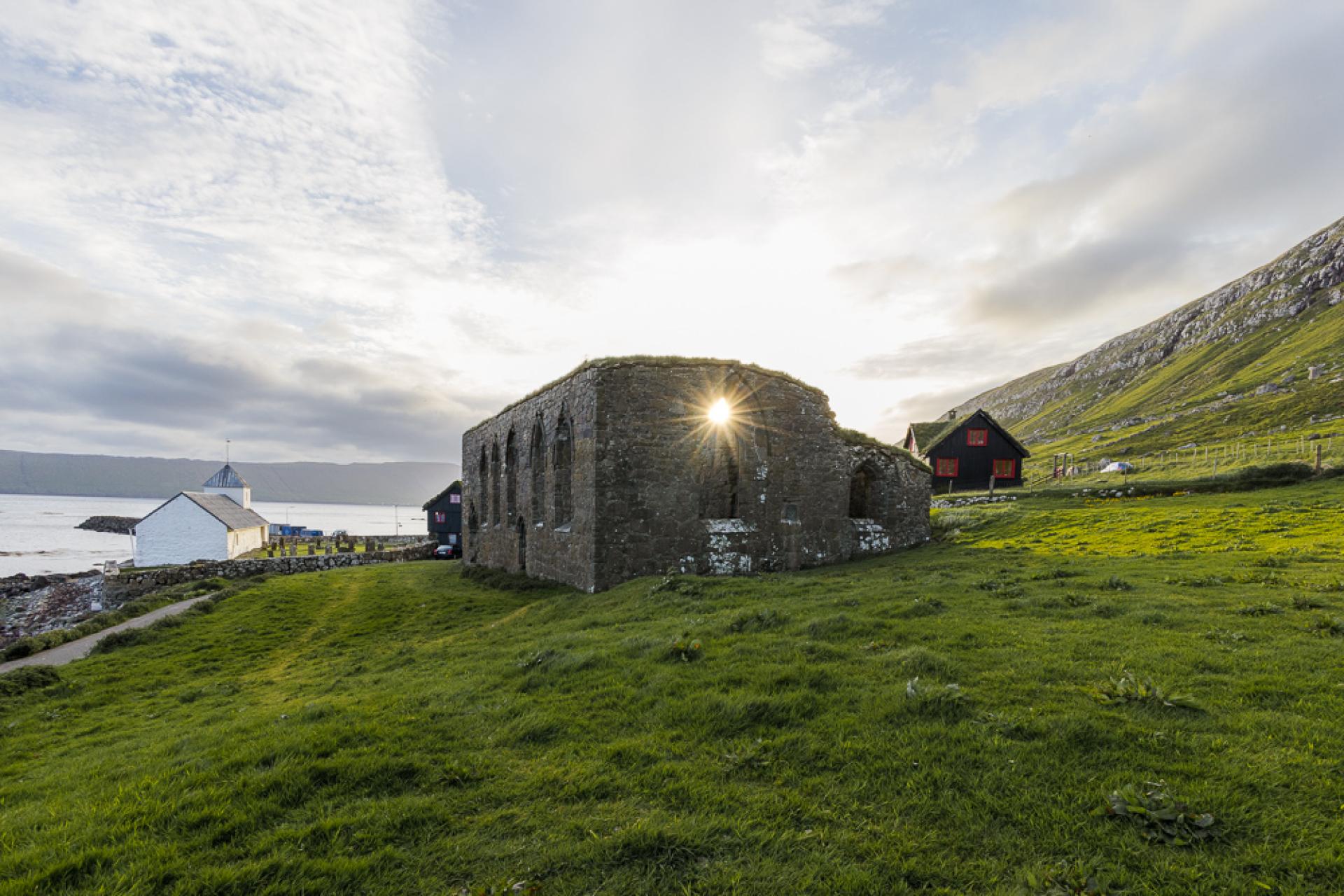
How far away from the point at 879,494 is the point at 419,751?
2141 cm

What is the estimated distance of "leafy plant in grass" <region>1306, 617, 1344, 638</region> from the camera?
768 centimetres

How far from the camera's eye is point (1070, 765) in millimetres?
4934

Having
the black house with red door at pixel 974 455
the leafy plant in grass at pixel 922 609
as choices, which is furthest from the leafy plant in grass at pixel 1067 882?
the black house with red door at pixel 974 455

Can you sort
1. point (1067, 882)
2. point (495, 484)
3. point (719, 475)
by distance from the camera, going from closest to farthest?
point (1067, 882) → point (719, 475) → point (495, 484)

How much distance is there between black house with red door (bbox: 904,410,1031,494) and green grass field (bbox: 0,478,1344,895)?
3403 cm

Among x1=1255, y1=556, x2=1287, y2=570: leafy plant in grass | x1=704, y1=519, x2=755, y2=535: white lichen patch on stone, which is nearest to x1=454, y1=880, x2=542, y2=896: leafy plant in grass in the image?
x1=704, y1=519, x2=755, y2=535: white lichen patch on stone

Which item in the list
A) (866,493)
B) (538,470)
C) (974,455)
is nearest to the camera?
(538,470)

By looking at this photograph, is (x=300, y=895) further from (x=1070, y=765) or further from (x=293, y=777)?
(x=1070, y=765)

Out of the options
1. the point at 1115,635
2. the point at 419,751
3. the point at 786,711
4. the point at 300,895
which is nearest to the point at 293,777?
the point at 419,751

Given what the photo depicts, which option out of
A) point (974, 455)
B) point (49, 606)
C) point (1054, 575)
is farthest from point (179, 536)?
point (974, 455)

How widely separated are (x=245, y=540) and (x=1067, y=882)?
7024 centimetres

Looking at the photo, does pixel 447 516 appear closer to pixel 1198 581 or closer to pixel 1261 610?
pixel 1198 581

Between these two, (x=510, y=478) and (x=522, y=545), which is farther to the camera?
(x=510, y=478)

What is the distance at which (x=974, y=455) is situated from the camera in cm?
4444
